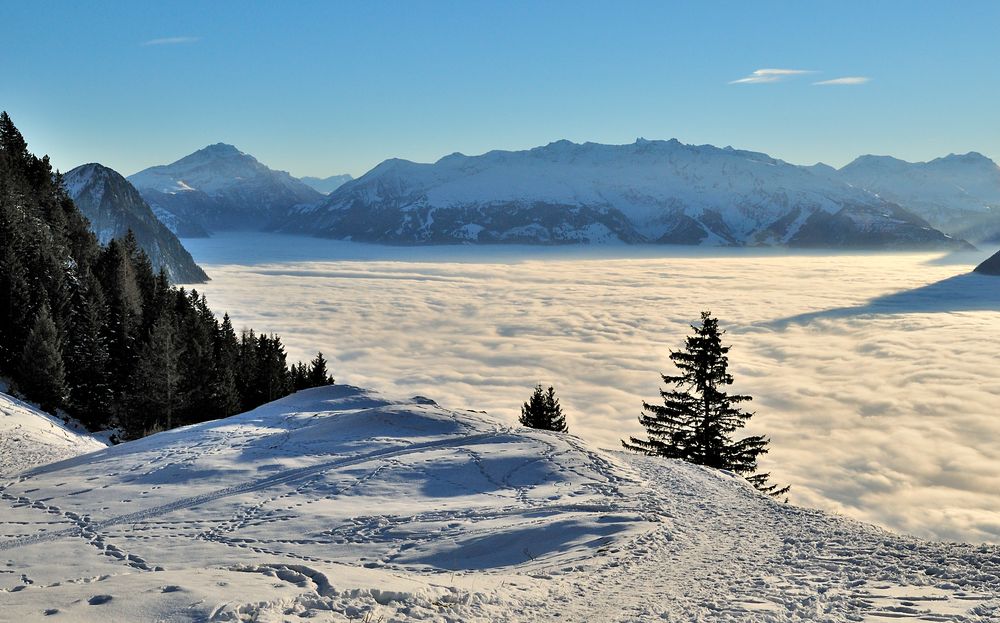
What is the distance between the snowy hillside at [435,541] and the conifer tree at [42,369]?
67.2 feet

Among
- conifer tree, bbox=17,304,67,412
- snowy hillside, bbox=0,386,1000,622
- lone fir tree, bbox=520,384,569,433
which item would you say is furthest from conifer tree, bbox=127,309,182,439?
lone fir tree, bbox=520,384,569,433

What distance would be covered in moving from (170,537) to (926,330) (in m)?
222

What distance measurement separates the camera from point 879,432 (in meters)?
99.0

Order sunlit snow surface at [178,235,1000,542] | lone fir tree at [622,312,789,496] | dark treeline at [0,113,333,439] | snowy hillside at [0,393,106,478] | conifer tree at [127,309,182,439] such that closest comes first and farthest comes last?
snowy hillside at [0,393,106,478] < lone fir tree at [622,312,789,496] < dark treeline at [0,113,333,439] < conifer tree at [127,309,182,439] < sunlit snow surface at [178,235,1000,542]

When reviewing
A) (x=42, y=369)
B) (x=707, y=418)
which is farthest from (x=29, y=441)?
(x=707, y=418)

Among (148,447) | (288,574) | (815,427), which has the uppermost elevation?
(288,574)

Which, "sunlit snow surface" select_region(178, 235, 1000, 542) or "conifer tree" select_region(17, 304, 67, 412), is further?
"sunlit snow surface" select_region(178, 235, 1000, 542)

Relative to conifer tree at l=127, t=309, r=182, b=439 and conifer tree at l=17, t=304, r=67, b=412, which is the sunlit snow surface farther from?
conifer tree at l=17, t=304, r=67, b=412

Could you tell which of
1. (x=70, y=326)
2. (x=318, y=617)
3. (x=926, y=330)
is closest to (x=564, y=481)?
(x=318, y=617)

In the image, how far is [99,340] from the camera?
178 feet

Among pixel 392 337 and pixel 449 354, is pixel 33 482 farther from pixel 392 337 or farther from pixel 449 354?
pixel 392 337

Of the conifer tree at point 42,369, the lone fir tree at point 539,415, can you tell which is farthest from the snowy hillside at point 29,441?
the lone fir tree at point 539,415

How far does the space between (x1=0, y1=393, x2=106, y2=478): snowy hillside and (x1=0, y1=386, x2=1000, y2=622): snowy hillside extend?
A: 195 centimetres

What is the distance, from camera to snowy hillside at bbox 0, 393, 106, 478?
94.0 feet
